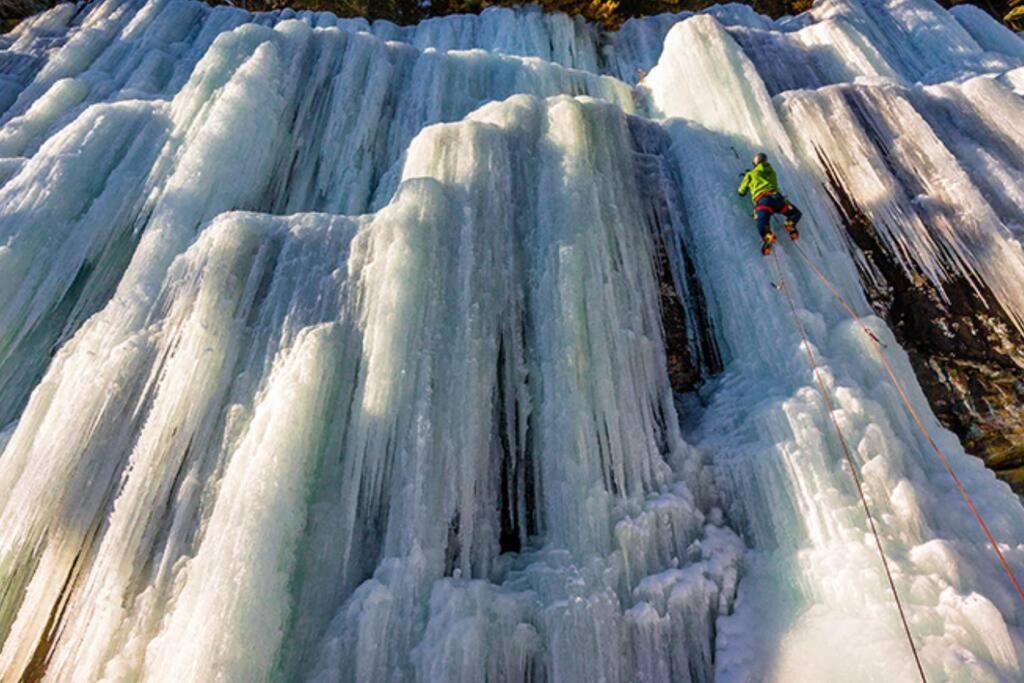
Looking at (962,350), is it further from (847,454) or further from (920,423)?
(847,454)

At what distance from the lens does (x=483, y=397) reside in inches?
172

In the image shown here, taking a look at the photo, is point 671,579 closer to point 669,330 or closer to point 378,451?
point 378,451

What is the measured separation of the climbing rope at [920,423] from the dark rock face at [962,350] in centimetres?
65

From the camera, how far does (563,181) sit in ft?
18.6

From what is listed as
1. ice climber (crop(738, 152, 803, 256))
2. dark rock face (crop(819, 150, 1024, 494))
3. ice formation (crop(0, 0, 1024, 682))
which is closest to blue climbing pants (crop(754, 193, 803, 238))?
ice climber (crop(738, 152, 803, 256))

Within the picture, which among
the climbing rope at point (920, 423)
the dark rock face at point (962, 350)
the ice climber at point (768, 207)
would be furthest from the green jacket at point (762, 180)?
the dark rock face at point (962, 350)

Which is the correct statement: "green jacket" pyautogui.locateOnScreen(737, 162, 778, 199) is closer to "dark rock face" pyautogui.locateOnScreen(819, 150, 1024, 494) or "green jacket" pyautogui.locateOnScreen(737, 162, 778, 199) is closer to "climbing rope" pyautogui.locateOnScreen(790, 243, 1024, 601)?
"climbing rope" pyautogui.locateOnScreen(790, 243, 1024, 601)

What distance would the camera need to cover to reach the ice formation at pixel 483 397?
336 cm

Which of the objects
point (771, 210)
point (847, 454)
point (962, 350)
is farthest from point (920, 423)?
point (771, 210)

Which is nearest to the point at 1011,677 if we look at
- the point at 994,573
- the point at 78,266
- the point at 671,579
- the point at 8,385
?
the point at 994,573

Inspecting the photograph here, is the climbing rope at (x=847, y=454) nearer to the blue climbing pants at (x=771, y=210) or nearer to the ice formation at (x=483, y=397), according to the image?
the ice formation at (x=483, y=397)

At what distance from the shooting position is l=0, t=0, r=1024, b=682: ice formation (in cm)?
336

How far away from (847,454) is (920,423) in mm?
853

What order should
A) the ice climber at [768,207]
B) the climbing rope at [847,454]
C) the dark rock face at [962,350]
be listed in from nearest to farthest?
the climbing rope at [847,454] < the dark rock face at [962,350] < the ice climber at [768,207]
